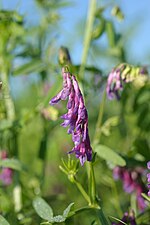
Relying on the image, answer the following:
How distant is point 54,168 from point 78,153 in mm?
2459

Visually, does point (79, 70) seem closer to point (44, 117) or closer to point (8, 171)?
point (44, 117)

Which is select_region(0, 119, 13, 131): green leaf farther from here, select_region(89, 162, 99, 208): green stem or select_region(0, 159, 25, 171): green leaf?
select_region(89, 162, 99, 208): green stem

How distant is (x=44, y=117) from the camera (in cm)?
243

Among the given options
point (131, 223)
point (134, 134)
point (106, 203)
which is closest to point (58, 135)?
point (106, 203)

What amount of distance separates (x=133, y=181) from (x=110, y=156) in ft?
1.22

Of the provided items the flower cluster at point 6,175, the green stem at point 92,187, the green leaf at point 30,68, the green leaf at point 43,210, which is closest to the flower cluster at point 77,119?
the green stem at point 92,187

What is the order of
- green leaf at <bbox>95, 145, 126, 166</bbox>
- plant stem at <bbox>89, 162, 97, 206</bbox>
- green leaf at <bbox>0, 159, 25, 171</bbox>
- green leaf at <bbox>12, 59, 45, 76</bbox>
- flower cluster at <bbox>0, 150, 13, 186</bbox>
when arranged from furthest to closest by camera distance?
flower cluster at <bbox>0, 150, 13, 186</bbox> < green leaf at <bbox>12, 59, 45, 76</bbox> < green leaf at <bbox>0, 159, 25, 171</bbox> < green leaf at <bbox>95, 145, 126, 166</bbox> < plant stem at <bbox>89, 162, 97, 206</bbox>

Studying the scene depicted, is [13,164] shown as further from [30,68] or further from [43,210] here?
[30,68]

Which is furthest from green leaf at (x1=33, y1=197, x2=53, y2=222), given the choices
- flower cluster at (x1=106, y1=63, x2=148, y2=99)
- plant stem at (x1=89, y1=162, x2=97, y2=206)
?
flower cluster at (x1=106, y1=63, x2=148, y2=99)

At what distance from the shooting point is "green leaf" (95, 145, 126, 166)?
1753 millimetres

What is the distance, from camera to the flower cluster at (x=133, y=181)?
2053 mm

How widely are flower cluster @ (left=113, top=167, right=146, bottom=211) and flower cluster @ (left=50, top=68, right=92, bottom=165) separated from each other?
758mm

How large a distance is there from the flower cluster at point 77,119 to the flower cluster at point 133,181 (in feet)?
2.49

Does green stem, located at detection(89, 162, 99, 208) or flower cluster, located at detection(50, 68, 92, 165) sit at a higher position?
flower cluster, located at detection(50, 68, 92, 165)
